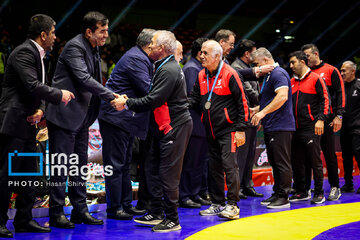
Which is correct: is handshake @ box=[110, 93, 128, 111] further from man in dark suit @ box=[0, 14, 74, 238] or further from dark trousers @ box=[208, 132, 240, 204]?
dark trousers @ box=[208, 132, 240, 204]

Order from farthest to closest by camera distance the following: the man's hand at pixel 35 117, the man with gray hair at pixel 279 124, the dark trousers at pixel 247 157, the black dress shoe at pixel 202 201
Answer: the dark trousers at pixel 247 157
the black dress shoe at pixel 202 201
the man with gray hair at pixel 279 124
the man's hand at pixel 35 117

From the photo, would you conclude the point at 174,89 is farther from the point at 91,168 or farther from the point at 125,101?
the point at 91,168

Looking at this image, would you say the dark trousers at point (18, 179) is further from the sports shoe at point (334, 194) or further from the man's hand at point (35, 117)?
the sports shoe at point (334, 194)

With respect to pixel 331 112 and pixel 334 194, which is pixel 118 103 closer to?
pixel 334 194

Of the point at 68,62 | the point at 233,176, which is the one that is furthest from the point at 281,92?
the point at 68,62

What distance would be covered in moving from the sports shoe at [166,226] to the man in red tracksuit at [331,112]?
2519 millimetres

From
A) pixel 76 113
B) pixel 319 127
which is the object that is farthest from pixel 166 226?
pixel 319 127

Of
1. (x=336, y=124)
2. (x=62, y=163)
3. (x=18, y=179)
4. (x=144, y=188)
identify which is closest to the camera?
(x=18, y=179)

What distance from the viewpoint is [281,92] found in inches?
189

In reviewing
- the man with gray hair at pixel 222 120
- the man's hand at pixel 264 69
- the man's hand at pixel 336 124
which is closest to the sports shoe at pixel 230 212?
the man with gray hair at pixel 222 120

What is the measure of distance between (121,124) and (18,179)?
1024 mm

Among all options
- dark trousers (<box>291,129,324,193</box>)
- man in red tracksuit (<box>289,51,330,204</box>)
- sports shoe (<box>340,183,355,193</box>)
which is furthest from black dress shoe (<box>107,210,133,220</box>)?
sports shoe (<box>340,183,355,193</box>)

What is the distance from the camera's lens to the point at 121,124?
407cm

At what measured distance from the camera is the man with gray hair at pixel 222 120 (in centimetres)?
420
